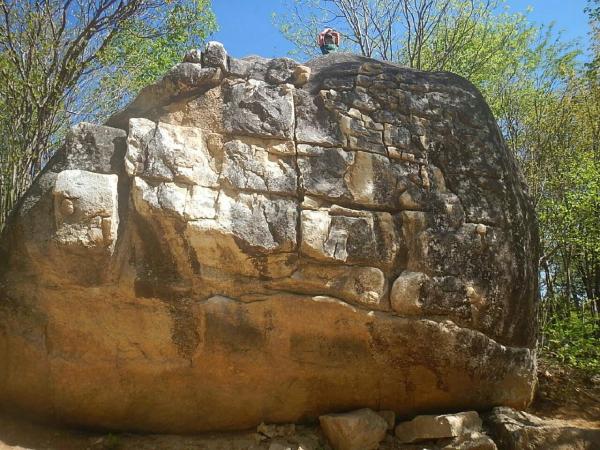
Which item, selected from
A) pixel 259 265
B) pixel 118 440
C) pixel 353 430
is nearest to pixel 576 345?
pixel 353 430

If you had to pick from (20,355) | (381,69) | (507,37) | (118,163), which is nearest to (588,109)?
(507,37)

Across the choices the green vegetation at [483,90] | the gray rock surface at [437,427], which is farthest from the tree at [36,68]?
the gray rock surface at [437,427]

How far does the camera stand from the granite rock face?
13.2 feet

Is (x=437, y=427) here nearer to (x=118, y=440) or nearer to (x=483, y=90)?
(x=118, y=440)

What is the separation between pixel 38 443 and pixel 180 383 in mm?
1153

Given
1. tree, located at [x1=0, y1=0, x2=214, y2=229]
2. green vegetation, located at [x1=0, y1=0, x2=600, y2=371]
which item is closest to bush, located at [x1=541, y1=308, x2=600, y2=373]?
green vegetation, located at [x1=0, y1=0, x2=600, y2=371]

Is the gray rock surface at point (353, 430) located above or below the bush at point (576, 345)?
below

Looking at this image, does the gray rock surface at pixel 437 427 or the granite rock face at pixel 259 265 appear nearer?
the granite rock face at pixel 259 265

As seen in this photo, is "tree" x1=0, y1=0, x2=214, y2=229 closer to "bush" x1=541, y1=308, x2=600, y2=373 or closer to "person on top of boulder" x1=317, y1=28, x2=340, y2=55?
"person on top of boulder" x1=317, y1=28, x2=340, y2=55

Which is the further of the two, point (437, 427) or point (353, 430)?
point (437, 427)

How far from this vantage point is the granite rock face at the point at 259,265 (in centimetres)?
402

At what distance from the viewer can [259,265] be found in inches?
164

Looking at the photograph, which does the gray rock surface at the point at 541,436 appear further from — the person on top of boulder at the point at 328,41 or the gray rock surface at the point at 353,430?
the person on top of boulder at the point at 328,41

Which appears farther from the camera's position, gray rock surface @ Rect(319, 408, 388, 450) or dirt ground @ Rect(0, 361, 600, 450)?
gray rock surface @ Rect(319, 408, 388, 450)
